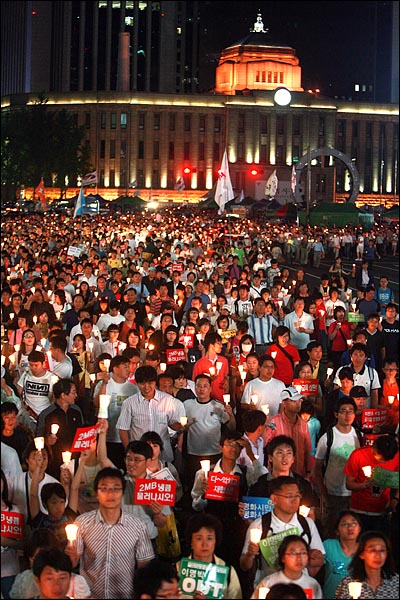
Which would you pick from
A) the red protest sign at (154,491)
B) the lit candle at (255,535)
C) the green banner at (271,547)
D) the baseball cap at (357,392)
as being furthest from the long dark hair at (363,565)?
the baseball cap at (357,392)

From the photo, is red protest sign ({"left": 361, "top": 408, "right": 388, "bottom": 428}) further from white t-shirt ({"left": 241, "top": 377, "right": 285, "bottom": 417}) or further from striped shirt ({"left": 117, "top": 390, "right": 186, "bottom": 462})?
striped shirt ({"left": 117, "top": 390, "right": 186, "bottom": 462})

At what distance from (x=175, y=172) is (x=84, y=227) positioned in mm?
74117

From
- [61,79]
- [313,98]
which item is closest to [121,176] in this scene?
[313,98]

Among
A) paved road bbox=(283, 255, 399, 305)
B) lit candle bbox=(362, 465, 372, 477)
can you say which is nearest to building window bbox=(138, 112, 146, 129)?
paved road bbox=(283, 255, 399, 305)

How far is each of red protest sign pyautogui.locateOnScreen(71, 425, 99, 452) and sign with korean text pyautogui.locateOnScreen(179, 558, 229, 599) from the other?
70.8 inches

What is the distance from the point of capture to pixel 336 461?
8.13 m

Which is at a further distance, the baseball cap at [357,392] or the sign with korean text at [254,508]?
the baseball cap at [357,392]

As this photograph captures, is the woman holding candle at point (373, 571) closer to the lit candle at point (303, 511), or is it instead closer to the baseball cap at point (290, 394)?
the lit candle at point (303, 511)

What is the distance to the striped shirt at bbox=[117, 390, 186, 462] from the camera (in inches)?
353

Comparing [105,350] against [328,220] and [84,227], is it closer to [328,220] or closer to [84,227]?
[84,227]

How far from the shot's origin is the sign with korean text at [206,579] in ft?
18.9

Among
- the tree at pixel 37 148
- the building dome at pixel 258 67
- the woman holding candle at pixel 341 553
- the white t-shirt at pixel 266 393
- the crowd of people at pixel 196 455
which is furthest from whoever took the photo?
the building dome at pixel 258 67

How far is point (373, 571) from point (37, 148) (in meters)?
81.2

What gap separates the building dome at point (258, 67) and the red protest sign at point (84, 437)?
11192cm
